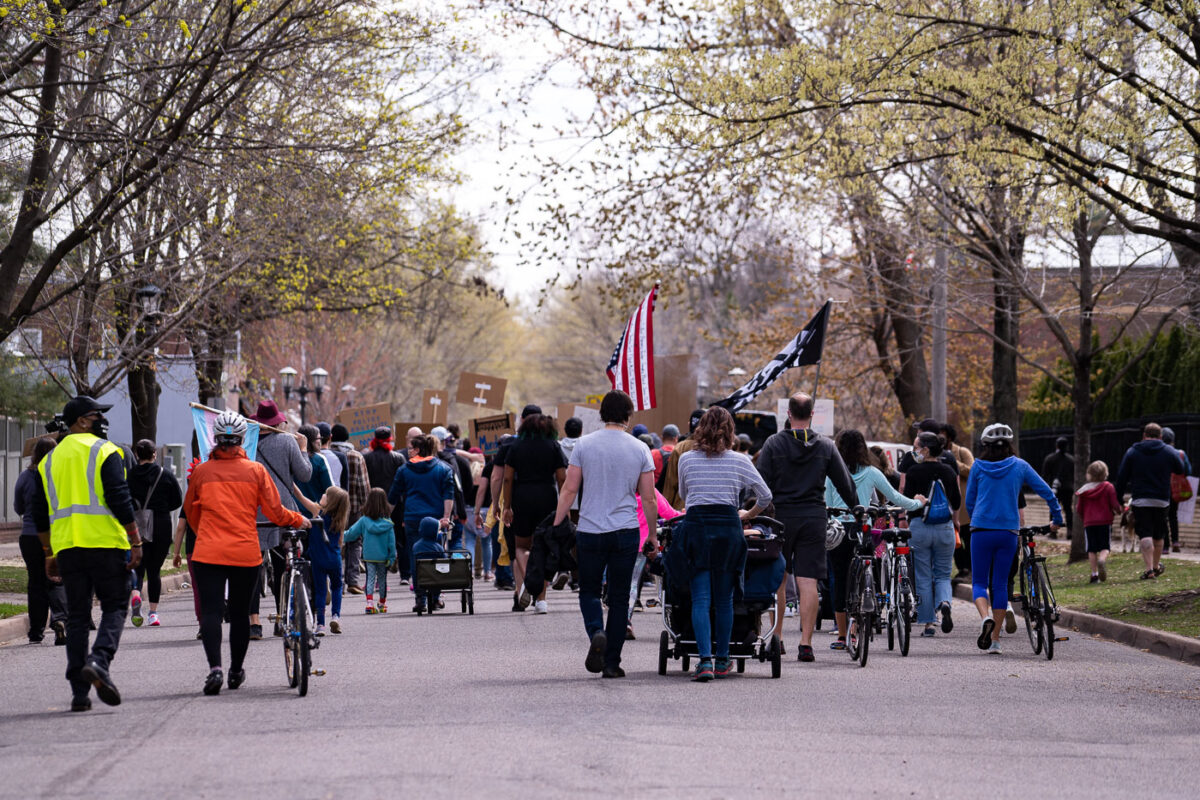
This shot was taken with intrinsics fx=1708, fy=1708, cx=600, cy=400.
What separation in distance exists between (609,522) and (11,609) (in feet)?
26.1

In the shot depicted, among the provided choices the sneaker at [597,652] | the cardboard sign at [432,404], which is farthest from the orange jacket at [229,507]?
the cardboard sign at [432,404]

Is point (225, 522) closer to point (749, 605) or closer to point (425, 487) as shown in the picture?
point (749, 605)

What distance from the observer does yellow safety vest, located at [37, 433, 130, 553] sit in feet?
31.8

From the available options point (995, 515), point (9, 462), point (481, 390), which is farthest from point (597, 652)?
point (9, 462)

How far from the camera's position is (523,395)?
4473 inches

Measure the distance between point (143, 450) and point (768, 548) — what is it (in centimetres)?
766

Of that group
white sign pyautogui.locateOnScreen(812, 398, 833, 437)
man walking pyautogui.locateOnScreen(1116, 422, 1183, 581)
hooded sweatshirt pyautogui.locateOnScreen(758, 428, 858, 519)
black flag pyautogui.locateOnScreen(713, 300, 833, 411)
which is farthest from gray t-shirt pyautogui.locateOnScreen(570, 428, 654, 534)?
white sign pyautogui.locateOnScreen(812, 398, 833, 437)

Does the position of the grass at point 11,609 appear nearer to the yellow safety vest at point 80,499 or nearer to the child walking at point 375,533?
the child walking at point 375,533

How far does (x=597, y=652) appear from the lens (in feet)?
35.5

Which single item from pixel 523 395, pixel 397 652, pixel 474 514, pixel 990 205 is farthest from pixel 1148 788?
pixel 523 395

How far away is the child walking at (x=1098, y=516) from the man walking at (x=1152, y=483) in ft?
0.61

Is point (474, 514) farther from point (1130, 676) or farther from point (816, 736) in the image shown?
point (816, 736)

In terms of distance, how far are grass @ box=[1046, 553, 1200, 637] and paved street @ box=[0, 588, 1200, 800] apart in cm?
213

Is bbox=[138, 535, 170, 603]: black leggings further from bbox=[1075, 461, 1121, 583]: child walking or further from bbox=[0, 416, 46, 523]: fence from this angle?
bbox=[0, 416, 46, 523]: fence
